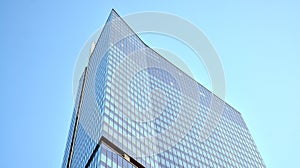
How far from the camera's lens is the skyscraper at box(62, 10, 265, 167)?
5988 centimetres

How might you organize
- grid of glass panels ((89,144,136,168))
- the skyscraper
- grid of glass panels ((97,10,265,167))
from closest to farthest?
grid of glass panels ((89,144,136,168)), the skyscraper, grid of glass panels ((97,10,265,167))

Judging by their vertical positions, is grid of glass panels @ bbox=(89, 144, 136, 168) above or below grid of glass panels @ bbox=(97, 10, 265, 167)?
below

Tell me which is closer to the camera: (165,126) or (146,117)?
(146,117)

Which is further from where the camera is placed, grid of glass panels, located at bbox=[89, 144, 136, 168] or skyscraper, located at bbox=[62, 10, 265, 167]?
skyscraper, located at bbox=[62, 10, 265, 167]

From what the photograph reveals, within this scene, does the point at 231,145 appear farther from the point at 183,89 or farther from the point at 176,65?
the point at 176,65

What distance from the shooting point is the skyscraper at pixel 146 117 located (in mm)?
59875

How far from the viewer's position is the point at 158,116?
83938 mm

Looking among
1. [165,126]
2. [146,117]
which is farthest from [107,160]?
[165,126]

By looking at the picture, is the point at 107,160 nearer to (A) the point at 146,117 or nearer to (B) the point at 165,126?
(A) the point at 146,117

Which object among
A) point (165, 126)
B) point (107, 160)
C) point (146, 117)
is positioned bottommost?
point (107, 160)

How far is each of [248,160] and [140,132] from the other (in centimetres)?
5064

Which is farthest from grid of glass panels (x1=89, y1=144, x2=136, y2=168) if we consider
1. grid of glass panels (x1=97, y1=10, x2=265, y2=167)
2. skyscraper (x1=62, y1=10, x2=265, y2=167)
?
grid of glass panels (x1=97, y1=10, x2=265, y2=167)

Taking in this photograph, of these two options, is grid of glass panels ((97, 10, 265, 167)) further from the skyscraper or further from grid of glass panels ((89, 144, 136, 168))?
grid of glass panels ((89, 144, 136, 168))

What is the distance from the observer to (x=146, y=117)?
75.8m
